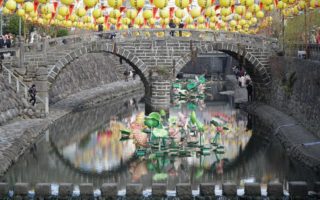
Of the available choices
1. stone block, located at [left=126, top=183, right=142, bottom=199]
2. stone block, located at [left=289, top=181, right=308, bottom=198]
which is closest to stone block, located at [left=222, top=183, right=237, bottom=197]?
stone block, located at [left=289, top=181, right=308, bottom=198]

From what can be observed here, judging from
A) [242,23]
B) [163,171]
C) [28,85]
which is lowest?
[163,171]

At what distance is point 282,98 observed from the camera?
45062 mm

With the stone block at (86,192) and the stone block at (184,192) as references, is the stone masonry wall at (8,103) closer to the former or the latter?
the stone block at (86,192)

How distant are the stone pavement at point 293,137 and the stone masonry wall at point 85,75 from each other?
13728 mm

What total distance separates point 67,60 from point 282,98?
12750mm

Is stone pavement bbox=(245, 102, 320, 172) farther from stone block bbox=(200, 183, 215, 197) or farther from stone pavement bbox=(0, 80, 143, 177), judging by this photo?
stone pavement bbox=(0, 80, 143, 177)

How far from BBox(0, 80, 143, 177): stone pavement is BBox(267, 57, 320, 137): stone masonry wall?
1272cm

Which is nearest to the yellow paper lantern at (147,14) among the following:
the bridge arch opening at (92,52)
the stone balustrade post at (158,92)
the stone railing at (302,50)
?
the bridge arch opening at (92,52)

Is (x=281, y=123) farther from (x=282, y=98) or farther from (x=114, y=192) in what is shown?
(x=114, y=192)

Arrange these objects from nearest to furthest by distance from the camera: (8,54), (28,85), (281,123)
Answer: (281,123), (28,85), (8,54)

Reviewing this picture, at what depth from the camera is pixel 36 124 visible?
39344 millimetres

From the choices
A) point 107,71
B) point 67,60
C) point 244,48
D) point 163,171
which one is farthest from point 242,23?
point 163,171

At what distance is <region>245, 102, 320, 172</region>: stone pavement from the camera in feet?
99.1

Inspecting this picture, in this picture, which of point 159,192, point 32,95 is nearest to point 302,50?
point 32,95
